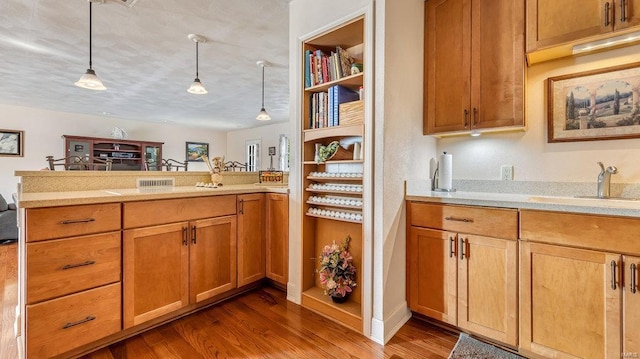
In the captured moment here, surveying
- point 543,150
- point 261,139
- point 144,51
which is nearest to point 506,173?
point 543,150

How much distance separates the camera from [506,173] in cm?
208

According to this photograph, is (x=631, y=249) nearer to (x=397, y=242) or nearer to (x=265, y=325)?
(x=397, y=242)

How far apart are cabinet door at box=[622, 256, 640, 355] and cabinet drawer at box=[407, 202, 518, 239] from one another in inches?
16.9

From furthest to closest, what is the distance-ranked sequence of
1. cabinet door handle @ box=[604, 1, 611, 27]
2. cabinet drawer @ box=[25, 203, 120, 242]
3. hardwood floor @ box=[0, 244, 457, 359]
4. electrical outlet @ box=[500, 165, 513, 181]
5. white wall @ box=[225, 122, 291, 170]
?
white wall @ box=[225, 122, 291, 170] < electrical outlet @ box=[500, 165, 513, 181] < hardwood floor @ box=[0, 244, 457, 359] < cabinet door handle @ box=[604, 1, 611, 27] < cabinet drawer @ box=[25, 203, 120, 242]

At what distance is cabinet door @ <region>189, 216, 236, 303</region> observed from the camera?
202cm

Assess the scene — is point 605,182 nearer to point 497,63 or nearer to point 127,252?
point 497,63

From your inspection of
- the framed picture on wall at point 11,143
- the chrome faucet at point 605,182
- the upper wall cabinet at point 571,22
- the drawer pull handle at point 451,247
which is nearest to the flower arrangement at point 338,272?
the drawer pull handle at point 451,247

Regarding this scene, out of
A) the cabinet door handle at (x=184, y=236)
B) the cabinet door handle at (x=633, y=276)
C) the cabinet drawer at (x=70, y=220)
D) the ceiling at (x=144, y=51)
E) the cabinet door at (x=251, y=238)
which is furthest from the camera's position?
the ceiling at (x=144, y=51)

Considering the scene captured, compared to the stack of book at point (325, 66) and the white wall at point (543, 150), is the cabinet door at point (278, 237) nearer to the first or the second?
the stack of book at point (325, 66)

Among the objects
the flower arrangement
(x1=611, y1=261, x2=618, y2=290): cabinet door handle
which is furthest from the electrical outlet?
the flower arrangement

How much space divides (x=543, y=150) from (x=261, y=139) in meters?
7.52

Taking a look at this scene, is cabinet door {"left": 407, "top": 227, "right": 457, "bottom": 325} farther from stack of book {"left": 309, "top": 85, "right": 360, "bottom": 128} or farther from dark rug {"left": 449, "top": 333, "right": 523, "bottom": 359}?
stack of book {"left": 309, "top": 85, "right": 360, "bottom": 128}

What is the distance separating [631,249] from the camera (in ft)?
4.16

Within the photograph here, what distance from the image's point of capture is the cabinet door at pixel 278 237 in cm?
237
